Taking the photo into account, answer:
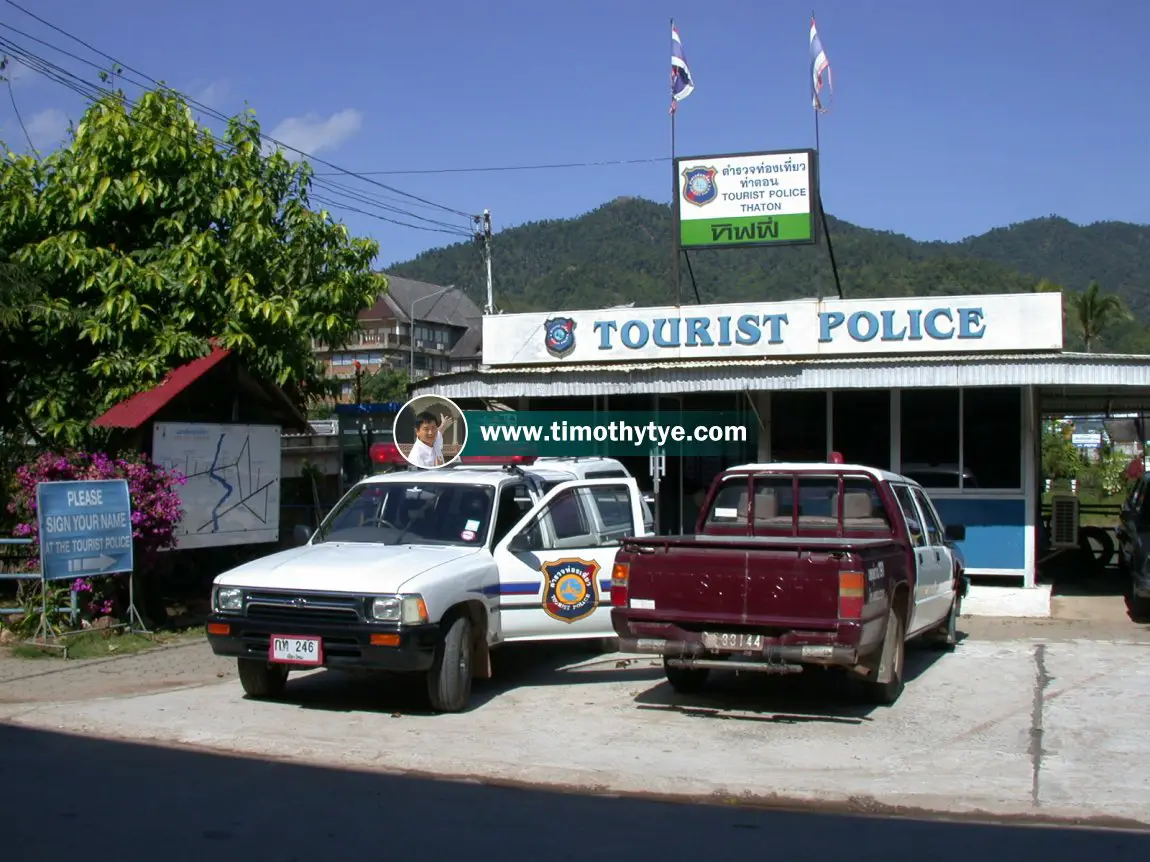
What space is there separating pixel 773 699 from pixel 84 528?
6.82m

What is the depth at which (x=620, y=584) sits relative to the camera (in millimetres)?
9172

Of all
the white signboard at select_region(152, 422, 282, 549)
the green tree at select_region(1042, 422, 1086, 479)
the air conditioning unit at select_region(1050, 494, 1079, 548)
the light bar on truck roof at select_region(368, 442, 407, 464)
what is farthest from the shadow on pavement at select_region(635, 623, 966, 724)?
the green tree at select_region(1042, 422, 1086, 479)

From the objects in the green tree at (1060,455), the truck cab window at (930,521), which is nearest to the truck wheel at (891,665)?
the truck cab window at (930,521)

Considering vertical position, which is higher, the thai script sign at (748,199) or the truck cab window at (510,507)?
the thai script sign at (748,199)

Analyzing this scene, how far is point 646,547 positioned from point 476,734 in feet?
6.13

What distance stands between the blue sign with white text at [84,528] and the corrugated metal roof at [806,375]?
17.7 ft

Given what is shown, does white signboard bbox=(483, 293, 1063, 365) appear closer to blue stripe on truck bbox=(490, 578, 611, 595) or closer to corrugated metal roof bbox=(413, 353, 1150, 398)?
corrugated metal roof bbox=(413, 353, 1150, 398)

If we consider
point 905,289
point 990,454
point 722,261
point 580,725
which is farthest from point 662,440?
point 722,261

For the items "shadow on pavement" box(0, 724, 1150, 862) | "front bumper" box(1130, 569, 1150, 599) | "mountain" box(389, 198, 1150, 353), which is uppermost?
"mountain" box(389, 198, 1150, 353)

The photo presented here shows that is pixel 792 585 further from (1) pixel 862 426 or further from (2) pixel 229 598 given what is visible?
(1) pixel 862 426

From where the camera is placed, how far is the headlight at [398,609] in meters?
8.47

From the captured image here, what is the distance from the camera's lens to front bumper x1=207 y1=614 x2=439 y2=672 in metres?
8.46

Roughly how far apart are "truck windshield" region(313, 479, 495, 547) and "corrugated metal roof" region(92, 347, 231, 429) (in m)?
3.23

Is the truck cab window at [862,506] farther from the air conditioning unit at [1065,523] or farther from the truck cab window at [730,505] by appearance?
the air conditioning unit at [1065,523]
